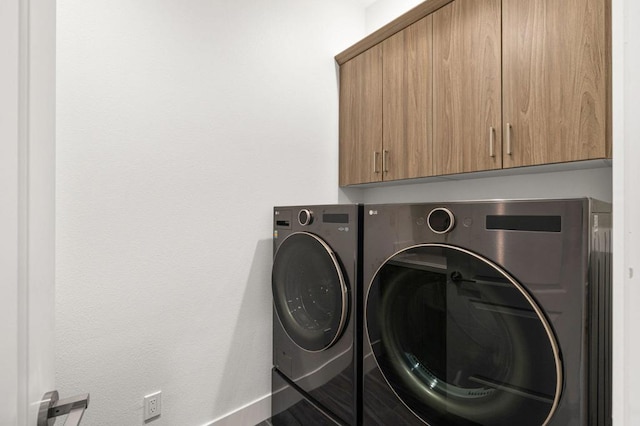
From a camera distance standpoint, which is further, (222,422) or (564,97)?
(222,422)

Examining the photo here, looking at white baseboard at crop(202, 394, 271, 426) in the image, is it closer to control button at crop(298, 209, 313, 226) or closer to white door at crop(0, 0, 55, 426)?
control button at crop(298, 209, 313, 226)

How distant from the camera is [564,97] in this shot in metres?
1.10

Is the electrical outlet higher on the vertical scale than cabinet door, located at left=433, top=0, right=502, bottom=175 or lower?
lower

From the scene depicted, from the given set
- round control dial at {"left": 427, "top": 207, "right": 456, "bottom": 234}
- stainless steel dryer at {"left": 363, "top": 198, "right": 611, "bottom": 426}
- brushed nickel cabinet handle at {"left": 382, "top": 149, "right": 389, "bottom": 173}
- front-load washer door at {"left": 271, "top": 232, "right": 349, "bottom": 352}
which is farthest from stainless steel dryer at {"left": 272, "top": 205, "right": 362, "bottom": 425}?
brushed nickel cabinet handle at {"left": 382, "top": 149, "right": 389, "bottom": 173}

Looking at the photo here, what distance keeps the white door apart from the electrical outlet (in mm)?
950

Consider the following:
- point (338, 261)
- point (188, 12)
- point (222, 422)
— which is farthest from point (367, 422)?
point (188, 12)

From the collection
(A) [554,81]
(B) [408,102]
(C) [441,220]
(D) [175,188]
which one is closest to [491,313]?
(C) [441,220]

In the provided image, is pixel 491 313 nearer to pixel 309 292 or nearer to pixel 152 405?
pixel 309 292

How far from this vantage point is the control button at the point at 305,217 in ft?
4.57

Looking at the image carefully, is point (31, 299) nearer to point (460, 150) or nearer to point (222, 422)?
point (222, 422)

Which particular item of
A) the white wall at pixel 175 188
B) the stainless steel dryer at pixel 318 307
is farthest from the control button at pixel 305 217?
the white wall at pixel 175 188

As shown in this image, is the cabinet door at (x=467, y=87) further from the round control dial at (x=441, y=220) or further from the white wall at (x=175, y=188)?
the white wall at (x=175, y=188)

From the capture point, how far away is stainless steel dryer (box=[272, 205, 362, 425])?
1.22 m

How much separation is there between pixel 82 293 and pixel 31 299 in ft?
2.86
